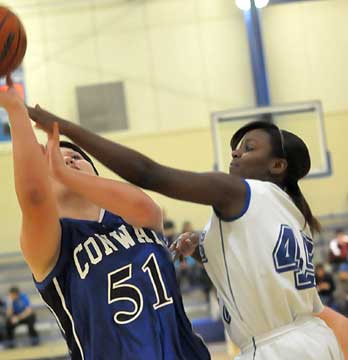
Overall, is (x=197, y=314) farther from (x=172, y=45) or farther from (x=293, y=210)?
(x=293, y=210)

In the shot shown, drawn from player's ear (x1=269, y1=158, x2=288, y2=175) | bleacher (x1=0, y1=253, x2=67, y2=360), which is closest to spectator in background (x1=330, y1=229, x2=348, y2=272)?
bleacher (x1=0, y1=253, x2=67, y2=360)

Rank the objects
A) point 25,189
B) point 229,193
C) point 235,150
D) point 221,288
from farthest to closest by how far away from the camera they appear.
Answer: point 235,150 < point 221,288 < point 229,193 < point 25,189

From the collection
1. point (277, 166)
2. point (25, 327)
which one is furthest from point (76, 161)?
point (25, 327)

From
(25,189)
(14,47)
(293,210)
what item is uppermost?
(14,47)

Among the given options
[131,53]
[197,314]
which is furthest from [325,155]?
[131,53]

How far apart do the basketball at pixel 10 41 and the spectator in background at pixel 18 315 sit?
789cm

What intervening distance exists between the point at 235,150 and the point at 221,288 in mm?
503

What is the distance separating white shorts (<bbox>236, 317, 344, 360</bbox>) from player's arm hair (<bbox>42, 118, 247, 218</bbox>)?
0.52 m

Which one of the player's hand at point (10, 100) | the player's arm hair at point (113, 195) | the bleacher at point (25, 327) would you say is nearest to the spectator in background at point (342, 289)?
the bleacher at point (25, 327)

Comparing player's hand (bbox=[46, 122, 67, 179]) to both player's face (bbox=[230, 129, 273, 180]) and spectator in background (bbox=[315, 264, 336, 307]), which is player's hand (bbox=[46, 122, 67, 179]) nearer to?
player's face (bbox=[230, 129, 273, 180])

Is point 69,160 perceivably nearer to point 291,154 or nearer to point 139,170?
point 139,170

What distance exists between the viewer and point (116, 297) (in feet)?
6.99

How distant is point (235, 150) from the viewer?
8.18 feet

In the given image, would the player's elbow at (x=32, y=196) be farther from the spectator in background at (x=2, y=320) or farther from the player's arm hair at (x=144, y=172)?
the spectator in background at (x=2, y=320)
